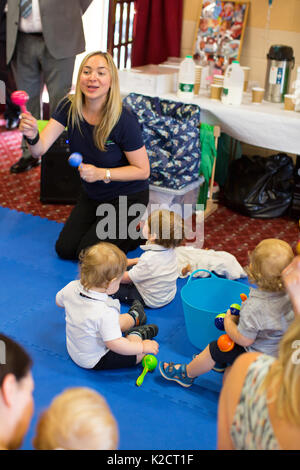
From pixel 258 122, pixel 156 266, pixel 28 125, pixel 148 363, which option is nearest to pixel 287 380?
pixel 148 363

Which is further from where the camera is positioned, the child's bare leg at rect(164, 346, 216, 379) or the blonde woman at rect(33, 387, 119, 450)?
the child's bare leg at rect(164, 346, 216, 379)

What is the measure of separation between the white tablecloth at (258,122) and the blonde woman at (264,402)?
2.53 m

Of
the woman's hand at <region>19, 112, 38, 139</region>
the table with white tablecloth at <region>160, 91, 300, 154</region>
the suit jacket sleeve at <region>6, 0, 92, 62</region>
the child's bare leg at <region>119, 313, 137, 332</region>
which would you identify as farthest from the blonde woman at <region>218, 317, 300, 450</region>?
the suit jacket sleeve at <region>6, 0, 92, 62</region>

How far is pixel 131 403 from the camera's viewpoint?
215 centimetres

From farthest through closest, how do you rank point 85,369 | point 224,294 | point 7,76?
point 7,76
point 224,294
point 85,369

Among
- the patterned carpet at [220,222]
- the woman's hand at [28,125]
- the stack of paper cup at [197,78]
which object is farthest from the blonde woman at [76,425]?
the stack of paper cup at [197,78]

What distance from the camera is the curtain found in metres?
4.59

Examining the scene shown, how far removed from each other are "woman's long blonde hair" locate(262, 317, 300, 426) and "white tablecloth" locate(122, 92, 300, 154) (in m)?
2.54

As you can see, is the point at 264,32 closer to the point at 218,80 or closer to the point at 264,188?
the point at 218,80

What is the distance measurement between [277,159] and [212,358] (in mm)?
2180

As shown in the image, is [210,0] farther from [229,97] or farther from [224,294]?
[224,294]

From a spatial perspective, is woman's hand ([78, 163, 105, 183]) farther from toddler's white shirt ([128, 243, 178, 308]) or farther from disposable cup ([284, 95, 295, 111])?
disposable cup ([284, 95, 295, 111])

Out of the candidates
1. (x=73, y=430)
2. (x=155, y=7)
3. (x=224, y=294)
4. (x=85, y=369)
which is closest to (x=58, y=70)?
(x=155, y=7)

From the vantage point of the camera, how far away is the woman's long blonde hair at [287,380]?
112cm
